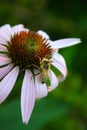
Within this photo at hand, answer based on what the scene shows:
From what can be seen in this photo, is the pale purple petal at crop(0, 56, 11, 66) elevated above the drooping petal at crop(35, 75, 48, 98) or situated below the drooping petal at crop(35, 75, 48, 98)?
above

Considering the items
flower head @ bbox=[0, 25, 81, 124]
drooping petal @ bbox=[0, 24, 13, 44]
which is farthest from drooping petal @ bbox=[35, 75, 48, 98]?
drooping petal @ bbox=[0, 24, 13, 44]

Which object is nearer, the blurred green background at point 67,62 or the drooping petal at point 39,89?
the drooping petal at point 39,89

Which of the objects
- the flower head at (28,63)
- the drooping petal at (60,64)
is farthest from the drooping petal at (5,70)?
Result: the drooping petal at (60,64)

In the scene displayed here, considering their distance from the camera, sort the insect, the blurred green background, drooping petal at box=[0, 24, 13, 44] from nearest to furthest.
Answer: the insect → drooping petal at box=[0, 24, 13, 44] → the blurred green background

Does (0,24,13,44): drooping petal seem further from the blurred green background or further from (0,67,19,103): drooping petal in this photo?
the blurred green background

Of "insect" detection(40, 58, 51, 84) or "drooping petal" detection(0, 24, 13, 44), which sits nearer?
"insect" detection(40, 58, 51, 84)

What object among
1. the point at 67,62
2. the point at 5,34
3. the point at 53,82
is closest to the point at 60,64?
the point at 53,82

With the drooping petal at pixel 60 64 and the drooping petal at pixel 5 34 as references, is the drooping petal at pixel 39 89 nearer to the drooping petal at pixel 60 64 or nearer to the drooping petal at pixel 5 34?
the drooping petal at pixel 60 64
